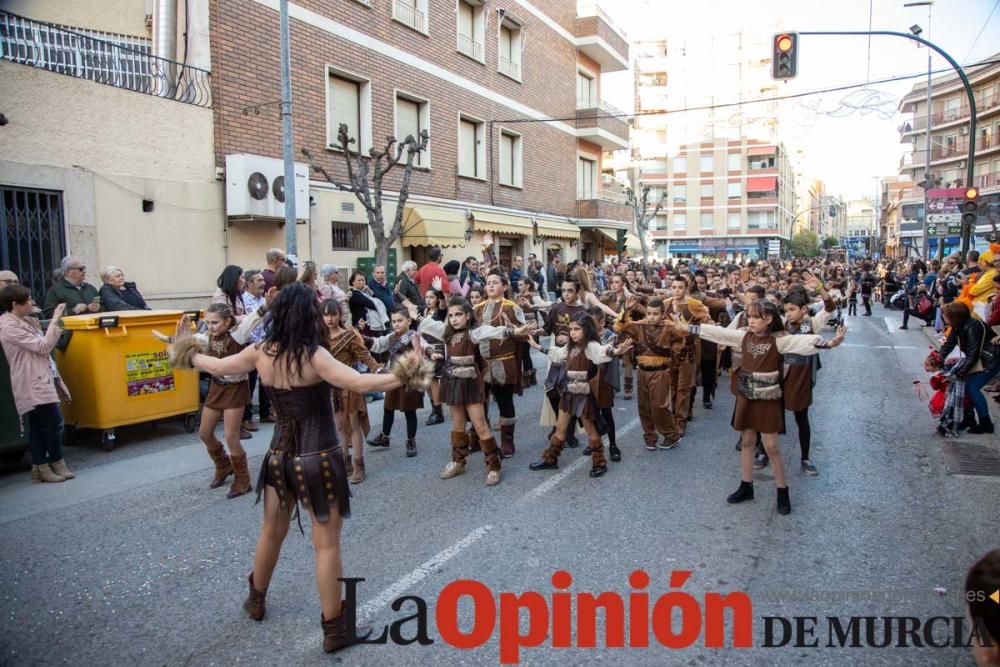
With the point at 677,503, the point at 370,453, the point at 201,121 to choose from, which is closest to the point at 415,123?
the point at 201,121

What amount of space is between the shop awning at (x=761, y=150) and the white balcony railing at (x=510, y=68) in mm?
51194

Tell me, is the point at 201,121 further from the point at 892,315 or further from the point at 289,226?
the point at 892,315

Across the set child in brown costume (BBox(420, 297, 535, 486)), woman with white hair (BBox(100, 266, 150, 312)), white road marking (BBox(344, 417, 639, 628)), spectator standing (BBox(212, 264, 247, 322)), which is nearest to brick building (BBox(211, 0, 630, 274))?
woman with white hair (BBox(100, 266, 150, 312))

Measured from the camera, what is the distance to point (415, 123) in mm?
18328

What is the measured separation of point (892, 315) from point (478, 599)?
2543 centimetres

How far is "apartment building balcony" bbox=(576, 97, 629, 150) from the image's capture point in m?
27.1

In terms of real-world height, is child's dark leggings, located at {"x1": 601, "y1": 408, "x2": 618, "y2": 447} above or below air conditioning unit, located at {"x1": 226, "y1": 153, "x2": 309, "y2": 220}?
below

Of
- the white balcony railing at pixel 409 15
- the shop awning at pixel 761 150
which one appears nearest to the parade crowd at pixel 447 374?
the white balcony railing at pixel 409 15

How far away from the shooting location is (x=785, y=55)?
14.2m

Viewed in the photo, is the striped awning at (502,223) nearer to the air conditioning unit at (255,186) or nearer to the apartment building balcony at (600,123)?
the apartment building balcony at (600,123)

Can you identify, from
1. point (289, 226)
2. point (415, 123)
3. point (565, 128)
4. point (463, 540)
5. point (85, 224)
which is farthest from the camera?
point (565, 128)

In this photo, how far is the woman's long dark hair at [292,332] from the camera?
3443 millimetres

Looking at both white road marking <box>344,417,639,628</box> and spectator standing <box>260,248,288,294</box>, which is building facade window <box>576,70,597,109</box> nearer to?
spectator standing <box>260,248,288,294</box>

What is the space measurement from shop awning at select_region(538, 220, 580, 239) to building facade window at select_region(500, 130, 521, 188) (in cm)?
183
